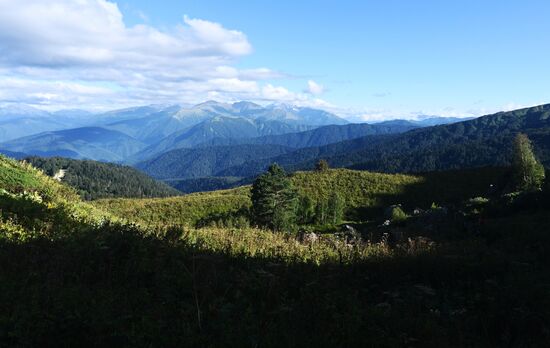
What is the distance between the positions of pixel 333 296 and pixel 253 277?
1.56m

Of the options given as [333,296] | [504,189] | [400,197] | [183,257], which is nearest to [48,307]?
[183,257]

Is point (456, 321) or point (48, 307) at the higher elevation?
point (48, 307)

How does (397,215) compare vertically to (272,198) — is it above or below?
below

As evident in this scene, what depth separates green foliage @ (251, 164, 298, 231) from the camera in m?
55.2

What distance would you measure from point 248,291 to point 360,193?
7331 centimetres

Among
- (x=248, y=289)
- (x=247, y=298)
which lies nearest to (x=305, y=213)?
(x=248, y=289)

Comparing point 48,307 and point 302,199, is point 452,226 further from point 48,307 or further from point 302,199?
point 302,199

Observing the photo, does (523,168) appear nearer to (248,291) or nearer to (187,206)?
(187,206)

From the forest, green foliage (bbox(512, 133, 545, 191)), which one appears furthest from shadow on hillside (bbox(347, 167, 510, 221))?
the forest

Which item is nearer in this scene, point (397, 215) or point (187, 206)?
point (397, 215)

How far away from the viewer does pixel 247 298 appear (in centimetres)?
668

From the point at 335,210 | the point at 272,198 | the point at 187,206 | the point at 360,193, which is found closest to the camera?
the point at 272,198

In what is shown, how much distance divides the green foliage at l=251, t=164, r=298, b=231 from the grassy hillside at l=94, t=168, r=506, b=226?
1519 cm

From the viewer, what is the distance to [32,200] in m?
12.7
